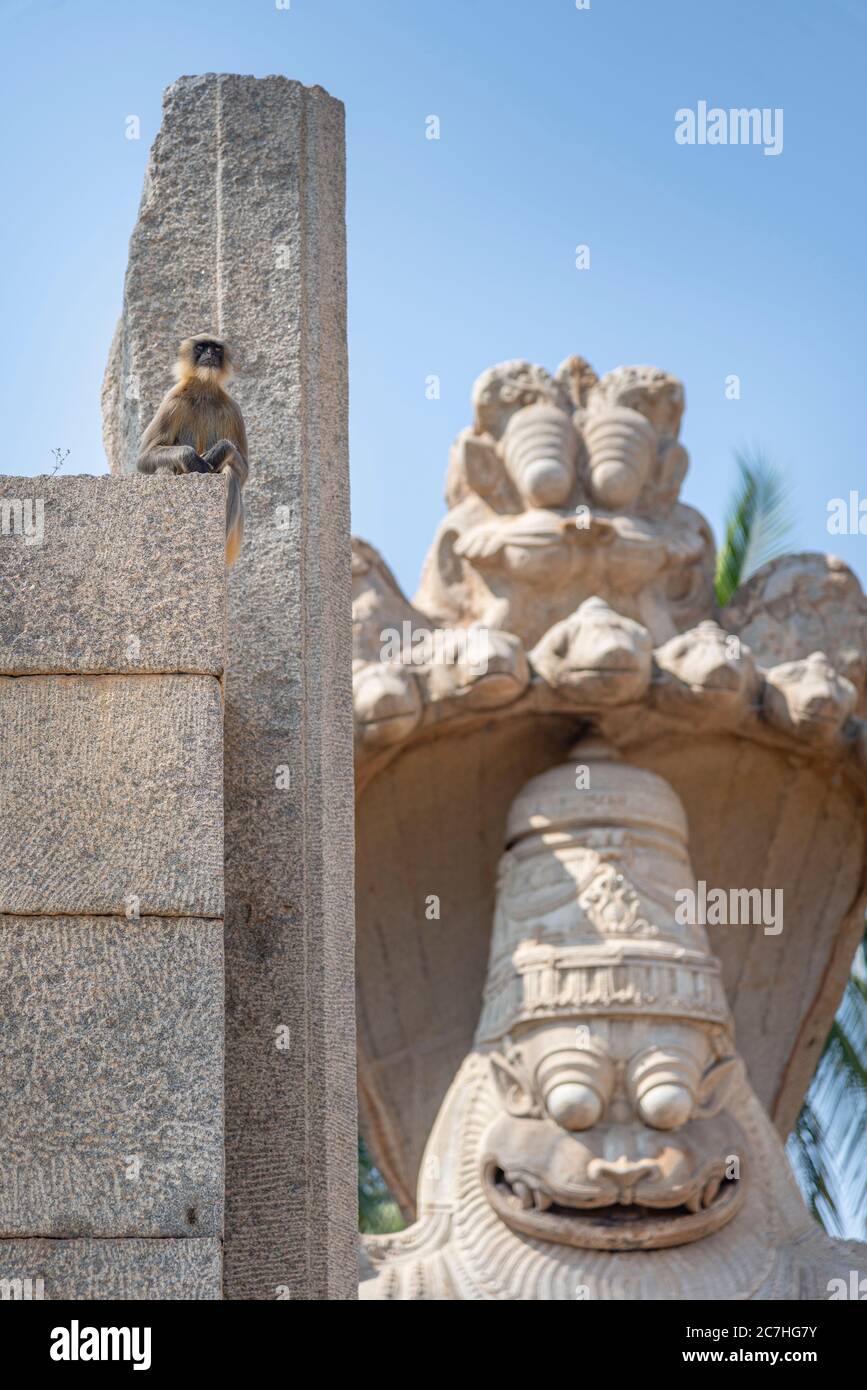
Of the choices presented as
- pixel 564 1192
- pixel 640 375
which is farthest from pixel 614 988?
pixel 640 375

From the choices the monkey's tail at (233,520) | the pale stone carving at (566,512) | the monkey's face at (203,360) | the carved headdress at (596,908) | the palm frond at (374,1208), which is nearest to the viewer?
the monkey's tail at (233,520)

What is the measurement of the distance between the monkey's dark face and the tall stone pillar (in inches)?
13.6

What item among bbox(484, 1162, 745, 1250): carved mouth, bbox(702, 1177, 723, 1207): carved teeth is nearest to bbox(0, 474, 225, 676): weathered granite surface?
bbox(484, 1162, 745, 1250): carved mouth

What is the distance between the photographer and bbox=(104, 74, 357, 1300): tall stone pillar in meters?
5.45

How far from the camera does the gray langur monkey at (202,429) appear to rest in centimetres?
554

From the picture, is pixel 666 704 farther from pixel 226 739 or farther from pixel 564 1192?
pixel 226 739

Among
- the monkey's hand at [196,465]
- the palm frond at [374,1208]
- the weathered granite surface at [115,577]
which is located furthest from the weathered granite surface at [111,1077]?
the palm frond at [374,1208]

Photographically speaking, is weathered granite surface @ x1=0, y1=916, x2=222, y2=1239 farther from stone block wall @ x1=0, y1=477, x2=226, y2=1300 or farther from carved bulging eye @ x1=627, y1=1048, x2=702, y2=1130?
carved bulging eye @ x1=627, y1=1048, x2=702, y2=1130

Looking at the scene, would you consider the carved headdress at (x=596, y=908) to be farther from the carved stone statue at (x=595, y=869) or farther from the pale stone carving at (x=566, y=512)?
the pale stone carving at (x=566, y=512)

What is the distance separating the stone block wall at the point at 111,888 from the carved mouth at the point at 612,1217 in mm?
4044

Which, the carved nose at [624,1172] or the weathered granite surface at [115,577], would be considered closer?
the weathered granite surface at [115,577]

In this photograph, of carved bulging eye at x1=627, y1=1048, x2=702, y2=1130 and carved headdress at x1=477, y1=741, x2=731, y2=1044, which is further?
carved headdress at x1=477, y1=741, x2=731, y2=1044

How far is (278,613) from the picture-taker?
5.89 m
